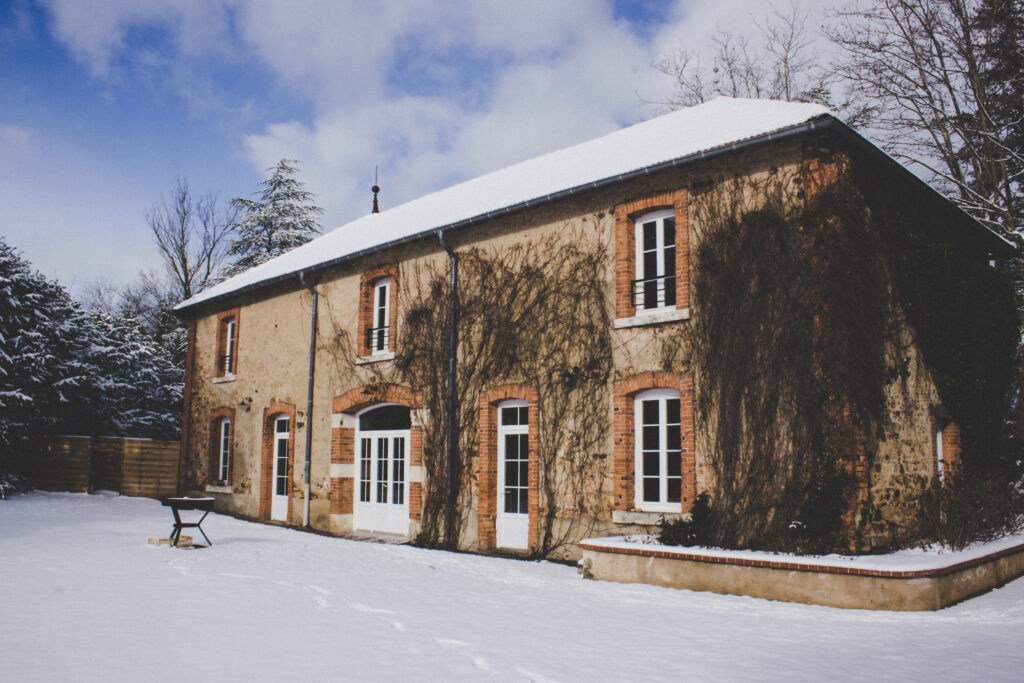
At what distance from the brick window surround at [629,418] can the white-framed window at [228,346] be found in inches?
455

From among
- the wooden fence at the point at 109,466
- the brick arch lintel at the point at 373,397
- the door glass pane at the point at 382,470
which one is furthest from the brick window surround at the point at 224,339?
the door glass pane at the point at 382,470

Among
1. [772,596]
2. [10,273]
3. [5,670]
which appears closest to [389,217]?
[10,273]

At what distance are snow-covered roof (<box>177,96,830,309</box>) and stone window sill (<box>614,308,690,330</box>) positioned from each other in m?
1.92

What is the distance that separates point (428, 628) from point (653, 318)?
5114mm

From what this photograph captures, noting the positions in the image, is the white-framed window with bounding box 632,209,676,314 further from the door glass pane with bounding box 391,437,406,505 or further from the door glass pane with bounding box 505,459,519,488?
the door glass pane with bounding box 391,437,406,505

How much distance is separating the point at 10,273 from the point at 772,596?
18904 mm

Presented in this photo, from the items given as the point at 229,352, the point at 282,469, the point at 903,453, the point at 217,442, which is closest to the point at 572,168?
the point at 903,453

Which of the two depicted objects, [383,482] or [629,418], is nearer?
[629,418]

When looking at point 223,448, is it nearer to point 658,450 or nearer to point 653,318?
point 658,450

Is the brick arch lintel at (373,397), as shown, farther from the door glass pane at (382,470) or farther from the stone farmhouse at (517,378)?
the door glass pane at (382,470)

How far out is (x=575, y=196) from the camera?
10.9 metres

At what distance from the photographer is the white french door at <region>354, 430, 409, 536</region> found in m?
13.4

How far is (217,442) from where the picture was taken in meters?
18.2

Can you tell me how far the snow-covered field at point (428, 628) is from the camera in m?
4.87
